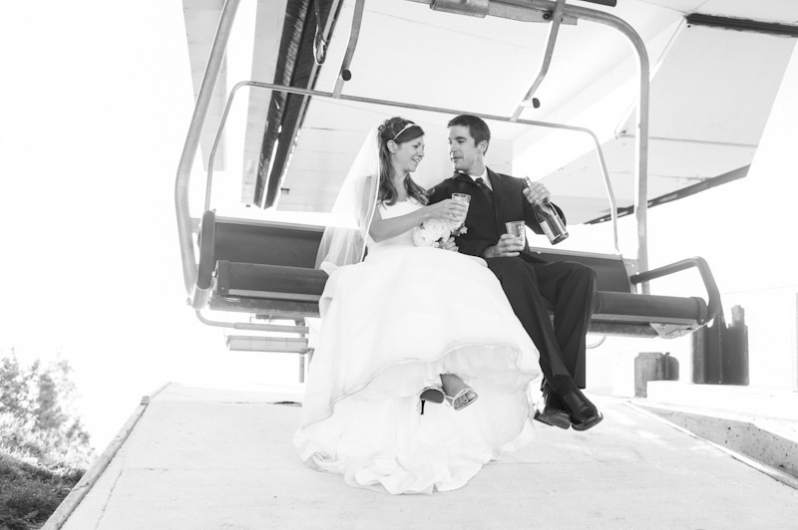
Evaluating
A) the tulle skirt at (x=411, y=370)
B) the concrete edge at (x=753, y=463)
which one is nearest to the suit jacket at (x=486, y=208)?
the tulle skirt at (x=411, y=370)

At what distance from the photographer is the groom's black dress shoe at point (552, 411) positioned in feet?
7.18

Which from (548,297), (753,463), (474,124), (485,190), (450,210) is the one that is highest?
(474,124)

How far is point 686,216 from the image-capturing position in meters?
7.26

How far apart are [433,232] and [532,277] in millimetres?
438

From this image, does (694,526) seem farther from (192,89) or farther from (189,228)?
(192,89)

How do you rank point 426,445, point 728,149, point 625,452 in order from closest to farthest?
point 426,445 → point 625,452 → point 728,149

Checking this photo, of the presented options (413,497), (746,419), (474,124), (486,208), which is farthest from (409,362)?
(746,419)

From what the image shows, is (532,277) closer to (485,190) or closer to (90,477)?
(485,190)

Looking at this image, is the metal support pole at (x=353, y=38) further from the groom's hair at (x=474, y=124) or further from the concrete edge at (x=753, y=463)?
the concrete edge at (x=753, y=463)

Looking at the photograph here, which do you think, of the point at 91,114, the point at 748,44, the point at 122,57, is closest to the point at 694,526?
the point at 748,44

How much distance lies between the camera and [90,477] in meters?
2.31

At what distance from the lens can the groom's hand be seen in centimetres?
253

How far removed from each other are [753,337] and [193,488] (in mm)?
4023

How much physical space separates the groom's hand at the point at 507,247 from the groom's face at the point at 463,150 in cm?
47
